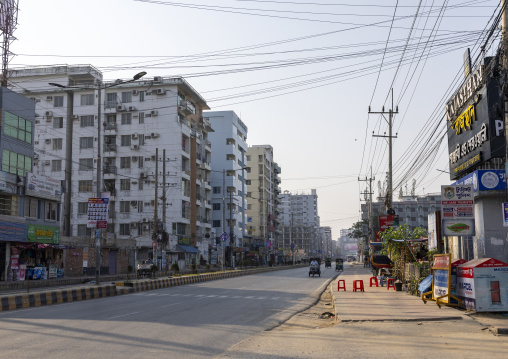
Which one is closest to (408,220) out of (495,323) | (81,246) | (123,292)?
(81,246)

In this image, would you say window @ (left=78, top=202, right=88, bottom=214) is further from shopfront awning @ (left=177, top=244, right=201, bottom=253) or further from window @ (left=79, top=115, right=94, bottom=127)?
shopfront awning @ (left=177, top=244, right=201, bottom=253)

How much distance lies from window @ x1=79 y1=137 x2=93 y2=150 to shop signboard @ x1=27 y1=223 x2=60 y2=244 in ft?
103

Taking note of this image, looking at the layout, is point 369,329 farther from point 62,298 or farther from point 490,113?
point 62,298

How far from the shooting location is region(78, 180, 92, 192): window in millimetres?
74125

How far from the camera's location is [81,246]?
49.8m

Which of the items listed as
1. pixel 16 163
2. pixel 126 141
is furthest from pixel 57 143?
pixel 16 163

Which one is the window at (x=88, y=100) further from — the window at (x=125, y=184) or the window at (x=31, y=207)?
the window at (x=31, y=207)

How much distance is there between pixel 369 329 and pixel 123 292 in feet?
57.9

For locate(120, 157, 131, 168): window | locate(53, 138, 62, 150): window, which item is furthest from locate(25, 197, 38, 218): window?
locate(53, 138, 62, 150): window

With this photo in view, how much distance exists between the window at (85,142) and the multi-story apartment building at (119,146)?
136mm

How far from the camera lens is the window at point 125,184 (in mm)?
73938

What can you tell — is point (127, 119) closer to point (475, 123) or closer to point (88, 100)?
point (88, 100)

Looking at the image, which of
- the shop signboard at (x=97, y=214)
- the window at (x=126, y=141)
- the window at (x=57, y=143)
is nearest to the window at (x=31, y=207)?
the shop signboard at (x=97, y=214)

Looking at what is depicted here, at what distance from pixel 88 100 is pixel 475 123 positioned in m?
64.3
